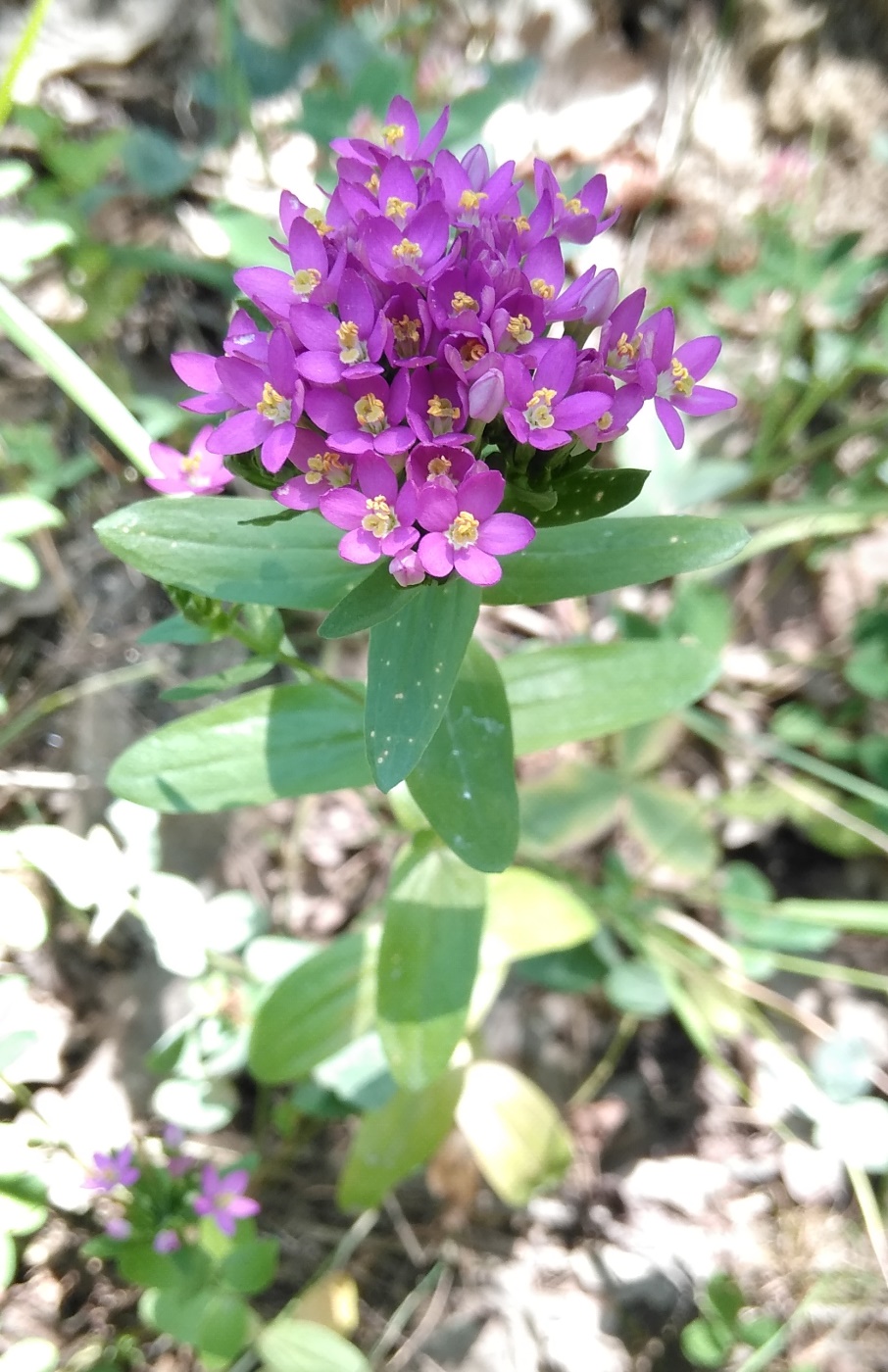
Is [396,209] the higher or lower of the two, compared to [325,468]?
higher

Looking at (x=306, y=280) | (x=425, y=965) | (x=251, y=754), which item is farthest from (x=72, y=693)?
(x=306, y=280)

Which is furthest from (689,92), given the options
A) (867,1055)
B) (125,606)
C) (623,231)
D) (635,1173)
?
(635,1173)

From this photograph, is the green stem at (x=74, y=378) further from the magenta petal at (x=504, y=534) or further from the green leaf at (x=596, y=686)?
the green leaf at (x=596, y=686)

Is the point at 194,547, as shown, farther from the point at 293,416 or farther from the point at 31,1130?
the point at 31,1130

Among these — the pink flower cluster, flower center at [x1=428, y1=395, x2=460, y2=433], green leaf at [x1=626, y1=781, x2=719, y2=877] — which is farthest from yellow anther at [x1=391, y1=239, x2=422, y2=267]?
green leaf at [x1=626, y1=781, x2=719, y2=877]

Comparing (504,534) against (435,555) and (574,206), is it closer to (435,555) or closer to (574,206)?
(435,555)

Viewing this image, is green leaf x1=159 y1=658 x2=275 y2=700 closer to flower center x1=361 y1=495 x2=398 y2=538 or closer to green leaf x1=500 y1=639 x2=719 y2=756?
flower center x1=361 y1=495 x2=398 y2=538
